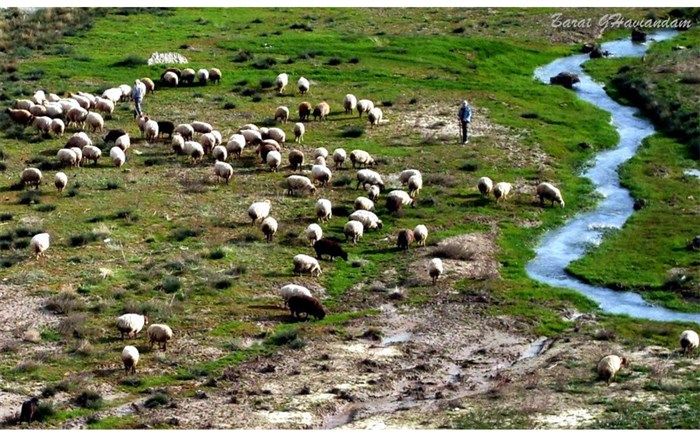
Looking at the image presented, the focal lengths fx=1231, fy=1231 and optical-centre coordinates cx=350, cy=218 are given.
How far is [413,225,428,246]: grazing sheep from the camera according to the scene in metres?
34.4

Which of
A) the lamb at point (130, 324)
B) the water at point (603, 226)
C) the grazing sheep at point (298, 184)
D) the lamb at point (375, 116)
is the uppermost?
the lamb at point (375, 116)

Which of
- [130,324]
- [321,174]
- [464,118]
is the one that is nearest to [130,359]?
[130,324]

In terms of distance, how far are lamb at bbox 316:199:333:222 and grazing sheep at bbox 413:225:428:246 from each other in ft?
9.32

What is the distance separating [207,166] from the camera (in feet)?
136

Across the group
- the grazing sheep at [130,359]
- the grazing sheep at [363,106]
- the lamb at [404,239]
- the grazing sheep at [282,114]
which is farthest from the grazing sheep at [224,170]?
the grazing sheep at [130,359]

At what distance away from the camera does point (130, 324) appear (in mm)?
27078

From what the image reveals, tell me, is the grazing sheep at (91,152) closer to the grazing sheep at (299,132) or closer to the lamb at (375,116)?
the grazing sheep at (299,132)

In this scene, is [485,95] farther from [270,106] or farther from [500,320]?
[500,320]

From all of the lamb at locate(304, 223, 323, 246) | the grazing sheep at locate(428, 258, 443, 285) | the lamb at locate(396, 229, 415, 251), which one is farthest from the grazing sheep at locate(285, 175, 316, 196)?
the grazing sheep at locate(428, 258, 443, 285)

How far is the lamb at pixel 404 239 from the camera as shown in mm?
34156

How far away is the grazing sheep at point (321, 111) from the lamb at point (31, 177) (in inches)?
510

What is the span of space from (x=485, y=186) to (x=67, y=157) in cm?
1364

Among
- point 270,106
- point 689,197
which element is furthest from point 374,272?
point 270,106

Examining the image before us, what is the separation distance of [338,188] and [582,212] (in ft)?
25.4
